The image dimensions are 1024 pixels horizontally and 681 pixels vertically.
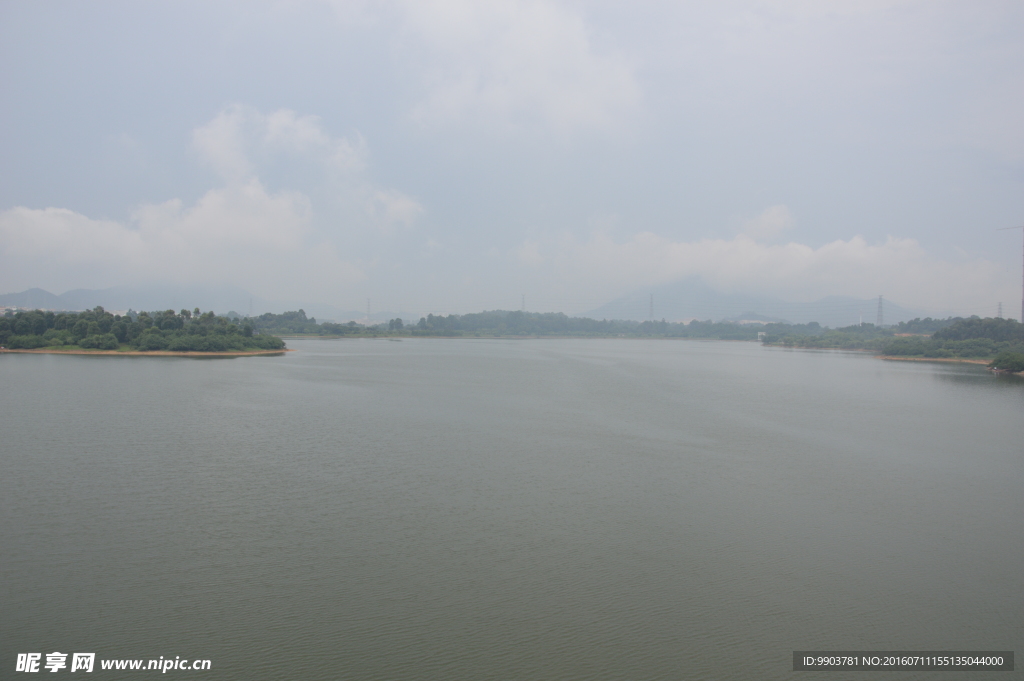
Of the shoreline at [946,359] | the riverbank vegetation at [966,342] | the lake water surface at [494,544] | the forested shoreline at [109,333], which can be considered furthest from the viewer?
the riverbank vegetation at [966,342]

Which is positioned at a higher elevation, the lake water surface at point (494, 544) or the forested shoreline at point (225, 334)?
the forested shoreline at point (225, 334)

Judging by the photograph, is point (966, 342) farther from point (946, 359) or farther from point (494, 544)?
point (494, 544)

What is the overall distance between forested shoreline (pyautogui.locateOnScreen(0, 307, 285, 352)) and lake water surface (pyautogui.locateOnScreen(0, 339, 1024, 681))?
23.7 m

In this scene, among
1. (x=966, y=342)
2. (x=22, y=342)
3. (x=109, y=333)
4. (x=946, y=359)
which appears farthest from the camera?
(x=946, y=359)

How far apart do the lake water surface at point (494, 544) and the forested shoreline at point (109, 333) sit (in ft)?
77.9

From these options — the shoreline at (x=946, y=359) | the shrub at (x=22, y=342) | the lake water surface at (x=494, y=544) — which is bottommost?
the lake water surface at (x=494, y=544)

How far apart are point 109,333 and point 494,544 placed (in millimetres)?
38286

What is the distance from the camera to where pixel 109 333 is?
3488 cm

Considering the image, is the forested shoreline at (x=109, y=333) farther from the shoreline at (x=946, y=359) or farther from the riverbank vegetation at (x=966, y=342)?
the riverbank vegetation at (x=966, y=342)

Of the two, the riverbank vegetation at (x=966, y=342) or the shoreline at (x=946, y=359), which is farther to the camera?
the riverbank vegetation at (x=966, y=342)

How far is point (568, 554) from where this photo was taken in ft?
19.8

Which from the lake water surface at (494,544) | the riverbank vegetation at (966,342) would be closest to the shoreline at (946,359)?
the riverbank vegetation at (966,342)

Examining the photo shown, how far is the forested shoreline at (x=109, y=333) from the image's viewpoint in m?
34.2

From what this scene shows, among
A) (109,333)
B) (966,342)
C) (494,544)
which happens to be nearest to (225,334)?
(109,333)
